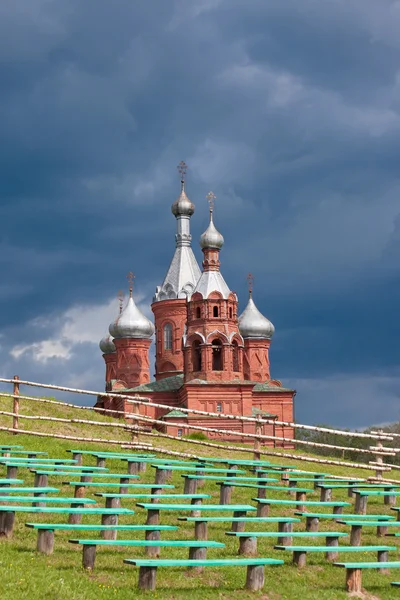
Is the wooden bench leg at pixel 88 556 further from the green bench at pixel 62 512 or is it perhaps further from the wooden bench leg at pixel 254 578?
the wooden bench leg at pixel 254 578

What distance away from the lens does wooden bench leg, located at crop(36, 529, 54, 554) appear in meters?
11.2

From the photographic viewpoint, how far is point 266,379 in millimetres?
62844

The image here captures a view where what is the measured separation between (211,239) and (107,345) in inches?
764

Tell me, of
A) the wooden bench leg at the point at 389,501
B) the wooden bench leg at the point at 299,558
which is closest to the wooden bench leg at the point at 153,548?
the wooden bench leg at the point at 299,558

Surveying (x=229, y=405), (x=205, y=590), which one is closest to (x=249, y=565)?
(x=205, y=590)

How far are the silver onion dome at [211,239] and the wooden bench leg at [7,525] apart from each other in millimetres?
42632

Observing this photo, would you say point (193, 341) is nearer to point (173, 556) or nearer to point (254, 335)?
point (254, 335)

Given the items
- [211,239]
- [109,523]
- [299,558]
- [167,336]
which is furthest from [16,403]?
[167,336]

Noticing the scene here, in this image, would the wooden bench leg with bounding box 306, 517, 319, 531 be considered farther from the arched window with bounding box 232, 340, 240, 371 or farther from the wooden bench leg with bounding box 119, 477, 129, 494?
the arched window with bounding box 232, 340, 240, 371

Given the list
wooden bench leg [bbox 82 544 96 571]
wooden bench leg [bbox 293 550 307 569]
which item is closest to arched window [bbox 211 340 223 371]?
wooden bench leg [bbox 293 550 307 569]

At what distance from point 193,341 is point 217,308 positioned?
2397 millimetres

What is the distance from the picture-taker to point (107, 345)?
2768 inches

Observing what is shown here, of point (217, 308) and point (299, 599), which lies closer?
point (299, 599)

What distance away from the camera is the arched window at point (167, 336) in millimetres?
62303
